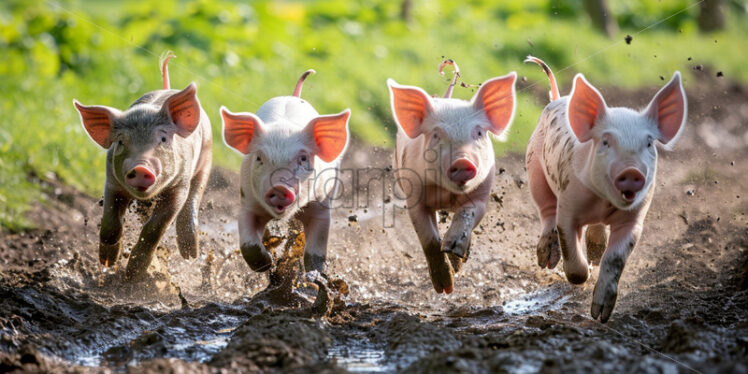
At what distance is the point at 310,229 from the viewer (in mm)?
6184

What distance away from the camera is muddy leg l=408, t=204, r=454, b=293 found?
236 inches

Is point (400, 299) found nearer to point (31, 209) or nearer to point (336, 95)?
point (31, 209)

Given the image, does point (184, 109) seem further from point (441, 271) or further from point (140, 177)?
point (441, 271)

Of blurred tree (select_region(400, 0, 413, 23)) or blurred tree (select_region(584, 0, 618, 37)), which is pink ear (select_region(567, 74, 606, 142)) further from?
blurred tree (select_region(584, 0, 618, 37))

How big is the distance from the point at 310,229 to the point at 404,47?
Answer: 8.05 meters

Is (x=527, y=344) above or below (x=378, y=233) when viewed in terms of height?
below

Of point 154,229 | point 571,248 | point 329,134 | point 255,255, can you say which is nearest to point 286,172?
point 329,134

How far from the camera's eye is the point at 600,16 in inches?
620

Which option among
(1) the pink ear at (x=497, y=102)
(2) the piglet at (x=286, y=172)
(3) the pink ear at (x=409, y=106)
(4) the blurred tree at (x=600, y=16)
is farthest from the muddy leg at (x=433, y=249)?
(4) the blurred tree at (x=600, y=16)

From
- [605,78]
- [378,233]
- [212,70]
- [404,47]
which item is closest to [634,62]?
[605,78]

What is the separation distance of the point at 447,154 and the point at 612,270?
4.11 feet

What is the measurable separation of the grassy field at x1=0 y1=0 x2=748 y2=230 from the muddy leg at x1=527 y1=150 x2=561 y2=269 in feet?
14.8

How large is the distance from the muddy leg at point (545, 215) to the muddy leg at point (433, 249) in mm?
687

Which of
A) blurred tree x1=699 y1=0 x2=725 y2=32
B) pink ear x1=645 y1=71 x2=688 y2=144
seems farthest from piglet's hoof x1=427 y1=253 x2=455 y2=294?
blurred tree x1=699 y1=0 x2=725 y2=32
